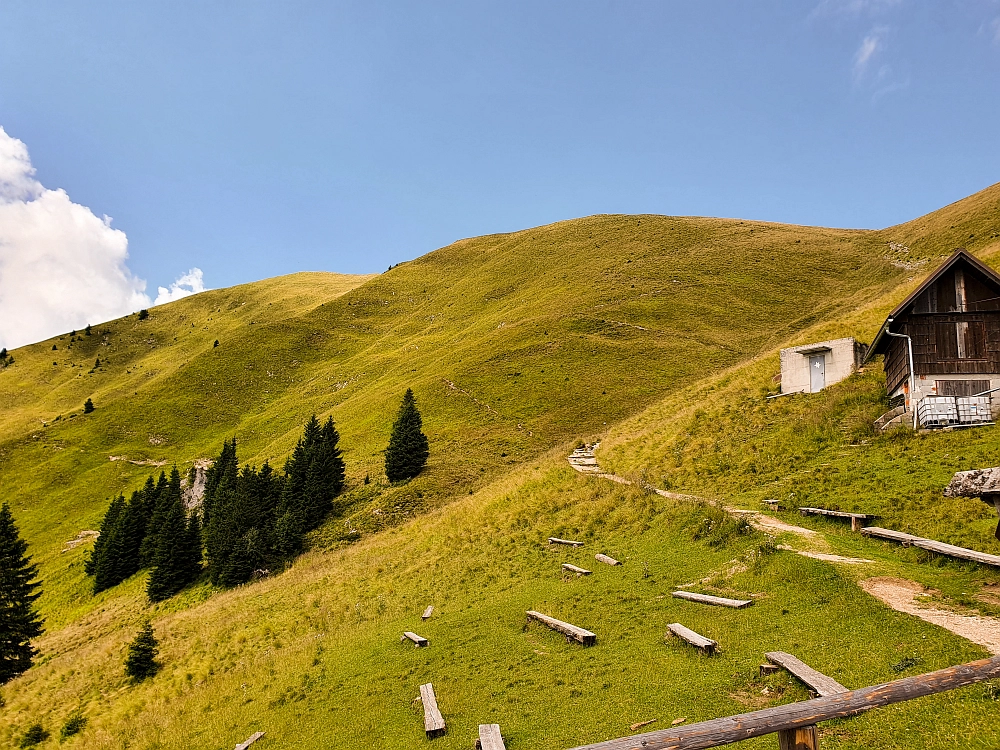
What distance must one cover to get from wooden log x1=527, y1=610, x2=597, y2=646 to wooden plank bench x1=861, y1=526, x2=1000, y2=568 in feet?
29.4

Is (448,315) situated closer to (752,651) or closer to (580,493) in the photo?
(580,493)

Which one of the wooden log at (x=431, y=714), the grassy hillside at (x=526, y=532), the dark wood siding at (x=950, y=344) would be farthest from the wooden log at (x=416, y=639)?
the dark wood siding at (x=950, y=344)

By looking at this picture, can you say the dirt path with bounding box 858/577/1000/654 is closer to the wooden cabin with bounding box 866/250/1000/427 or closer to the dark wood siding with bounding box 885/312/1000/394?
the wooden cabin with bounding box 866/250/1000/427

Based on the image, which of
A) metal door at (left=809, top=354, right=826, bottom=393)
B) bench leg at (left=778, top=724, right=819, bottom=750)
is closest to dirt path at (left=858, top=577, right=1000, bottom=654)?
bench leg at (left=778, top=724, right=819, bottom=750)

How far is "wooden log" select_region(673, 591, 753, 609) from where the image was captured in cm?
1383

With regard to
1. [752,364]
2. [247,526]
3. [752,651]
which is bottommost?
[247,526]

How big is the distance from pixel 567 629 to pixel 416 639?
18.8 ft

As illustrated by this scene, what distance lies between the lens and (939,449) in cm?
2292

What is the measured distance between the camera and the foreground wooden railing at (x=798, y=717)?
5164mm

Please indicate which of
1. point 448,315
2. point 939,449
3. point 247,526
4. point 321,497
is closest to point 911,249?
point 448,315

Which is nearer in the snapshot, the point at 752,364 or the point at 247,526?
the point at 247,526

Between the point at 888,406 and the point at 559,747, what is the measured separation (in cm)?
3047

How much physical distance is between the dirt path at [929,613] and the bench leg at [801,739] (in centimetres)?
616

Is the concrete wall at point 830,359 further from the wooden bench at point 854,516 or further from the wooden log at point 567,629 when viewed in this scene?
the wooden log at point 567,629
